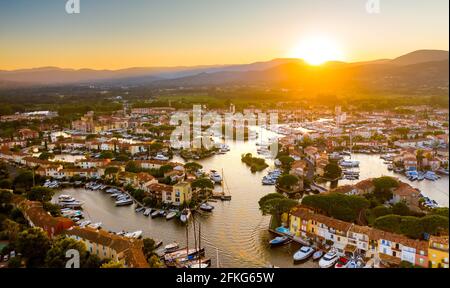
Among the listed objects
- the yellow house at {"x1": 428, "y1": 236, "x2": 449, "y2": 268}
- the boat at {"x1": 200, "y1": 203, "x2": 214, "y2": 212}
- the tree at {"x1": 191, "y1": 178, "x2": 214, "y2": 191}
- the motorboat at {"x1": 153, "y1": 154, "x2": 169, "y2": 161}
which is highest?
the yellow house at {"x1": 428, "y1": 236, "x2": 449, "y2": 268}

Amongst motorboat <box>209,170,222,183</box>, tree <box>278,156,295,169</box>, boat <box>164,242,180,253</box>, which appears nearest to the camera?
boat <box>164,242,180,253</box>

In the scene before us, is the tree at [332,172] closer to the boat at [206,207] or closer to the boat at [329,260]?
the boat at [206,207]

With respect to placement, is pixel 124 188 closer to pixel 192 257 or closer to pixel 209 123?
pixel 192 257

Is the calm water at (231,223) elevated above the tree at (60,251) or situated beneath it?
situated beneath

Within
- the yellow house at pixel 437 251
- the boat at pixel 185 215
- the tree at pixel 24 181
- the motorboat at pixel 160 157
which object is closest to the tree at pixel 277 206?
the boat at pixel 185 215

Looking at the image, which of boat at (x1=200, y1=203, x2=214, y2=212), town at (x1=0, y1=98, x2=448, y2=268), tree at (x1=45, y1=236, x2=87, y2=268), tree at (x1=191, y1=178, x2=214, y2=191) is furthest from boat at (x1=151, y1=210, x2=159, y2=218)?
tree at (x1=45, y1=236, x2=87, y2=268)

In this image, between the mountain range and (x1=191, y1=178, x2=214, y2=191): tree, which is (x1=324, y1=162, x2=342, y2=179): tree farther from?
(x1=191, y1=178, x2=214, y2=191): tree

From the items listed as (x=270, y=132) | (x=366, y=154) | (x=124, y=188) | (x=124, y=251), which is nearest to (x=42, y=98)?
(x=270, y=132)
